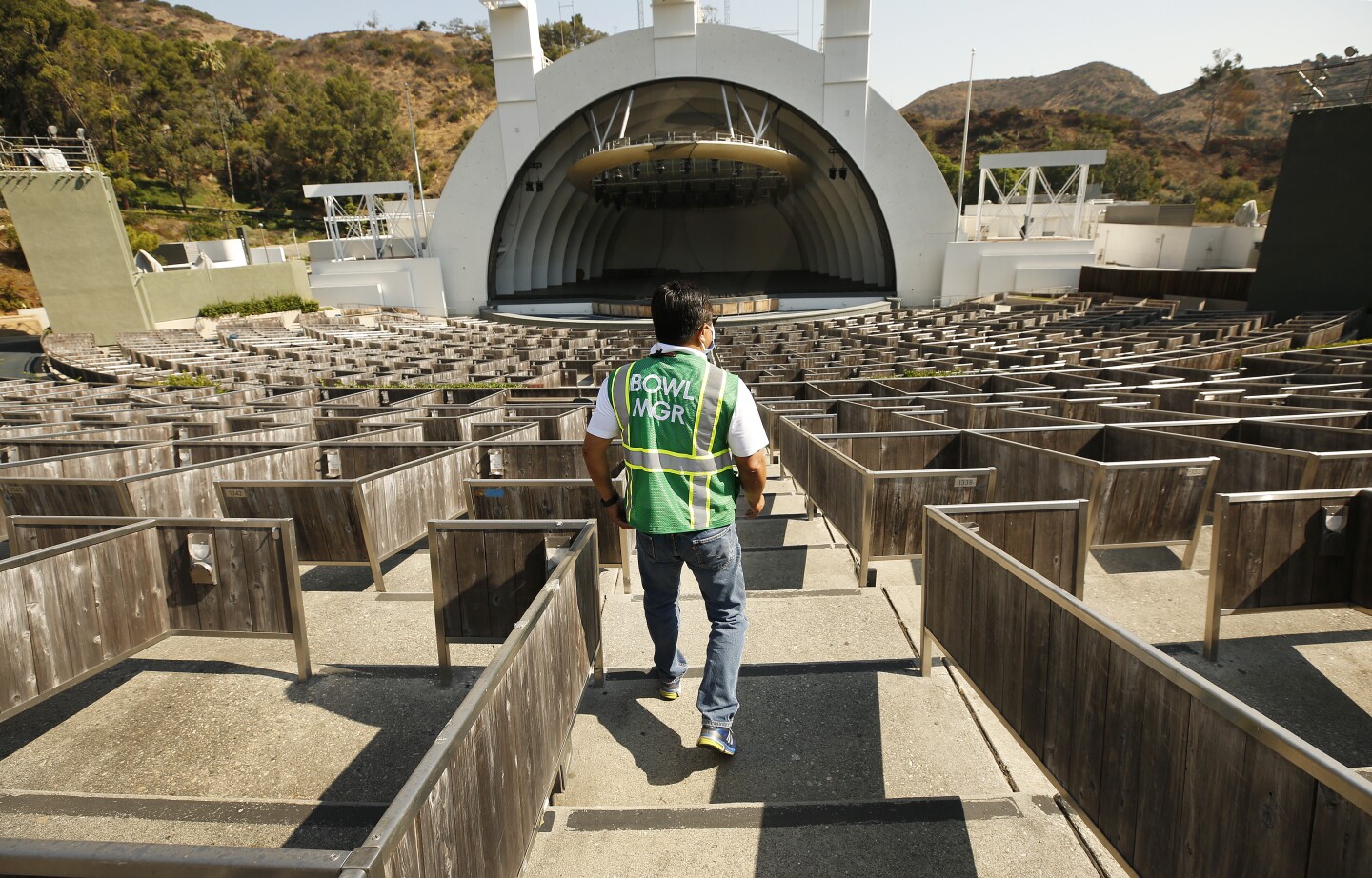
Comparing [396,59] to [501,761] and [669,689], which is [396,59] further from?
[501,761]

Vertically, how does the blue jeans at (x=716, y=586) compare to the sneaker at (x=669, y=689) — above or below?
above

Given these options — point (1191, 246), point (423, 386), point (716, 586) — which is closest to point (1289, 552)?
point (716, 586)

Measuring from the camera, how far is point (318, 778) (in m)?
3.37

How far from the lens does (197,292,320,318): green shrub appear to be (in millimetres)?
33438

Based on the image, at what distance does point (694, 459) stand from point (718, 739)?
1383 millimetres

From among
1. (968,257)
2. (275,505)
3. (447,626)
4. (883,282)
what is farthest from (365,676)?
(883,282)

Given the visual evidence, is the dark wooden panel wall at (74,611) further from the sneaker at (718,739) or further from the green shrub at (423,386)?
the green shrub at (423,386)

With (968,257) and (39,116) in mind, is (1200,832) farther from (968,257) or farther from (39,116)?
(39,116)

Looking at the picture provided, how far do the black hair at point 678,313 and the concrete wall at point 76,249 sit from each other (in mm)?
36054

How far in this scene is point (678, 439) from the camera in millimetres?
3205

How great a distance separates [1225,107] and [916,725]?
479ft

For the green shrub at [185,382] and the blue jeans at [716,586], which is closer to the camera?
the blue jeans at [716,586]

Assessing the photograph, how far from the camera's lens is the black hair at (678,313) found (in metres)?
3.24

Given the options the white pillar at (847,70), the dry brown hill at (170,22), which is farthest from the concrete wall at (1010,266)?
the dry brown hill at (170,22)
